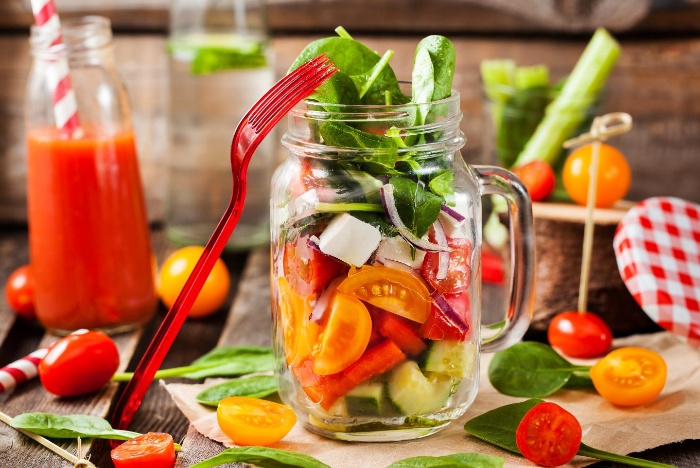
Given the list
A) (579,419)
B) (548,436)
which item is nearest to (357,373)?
(548,436)

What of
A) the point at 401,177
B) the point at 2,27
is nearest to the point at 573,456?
the point at 401,177

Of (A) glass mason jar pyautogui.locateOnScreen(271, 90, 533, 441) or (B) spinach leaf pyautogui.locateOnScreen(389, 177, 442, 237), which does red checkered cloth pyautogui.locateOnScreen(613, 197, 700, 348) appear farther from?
(B) spinach leaf pyautogui.locateOnScreen(389, 177, 442, 237)

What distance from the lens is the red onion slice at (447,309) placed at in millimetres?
1232

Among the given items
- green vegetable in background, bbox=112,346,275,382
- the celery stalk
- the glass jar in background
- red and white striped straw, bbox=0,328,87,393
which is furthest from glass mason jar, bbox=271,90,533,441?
the glass jar in background

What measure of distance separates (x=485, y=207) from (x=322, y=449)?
3.40 ft

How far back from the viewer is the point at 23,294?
6.09 feet

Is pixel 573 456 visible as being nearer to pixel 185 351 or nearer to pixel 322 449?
pixel 322 449

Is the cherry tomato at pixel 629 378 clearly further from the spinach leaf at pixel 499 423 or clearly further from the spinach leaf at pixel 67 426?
the spinach leaf at pixel 67 426

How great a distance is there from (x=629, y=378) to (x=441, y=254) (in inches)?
15.6

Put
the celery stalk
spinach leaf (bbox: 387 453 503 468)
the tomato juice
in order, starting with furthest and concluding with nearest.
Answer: the celery stalk, the tomato juice, spinach leaf (bbox: 387 453 503 468)

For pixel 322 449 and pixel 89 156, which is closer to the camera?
pixel 322 449

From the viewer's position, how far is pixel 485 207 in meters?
2.17

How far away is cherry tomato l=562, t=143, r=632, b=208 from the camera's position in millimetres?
1754

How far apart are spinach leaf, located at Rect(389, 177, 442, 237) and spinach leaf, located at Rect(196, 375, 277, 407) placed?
0.40 metres
